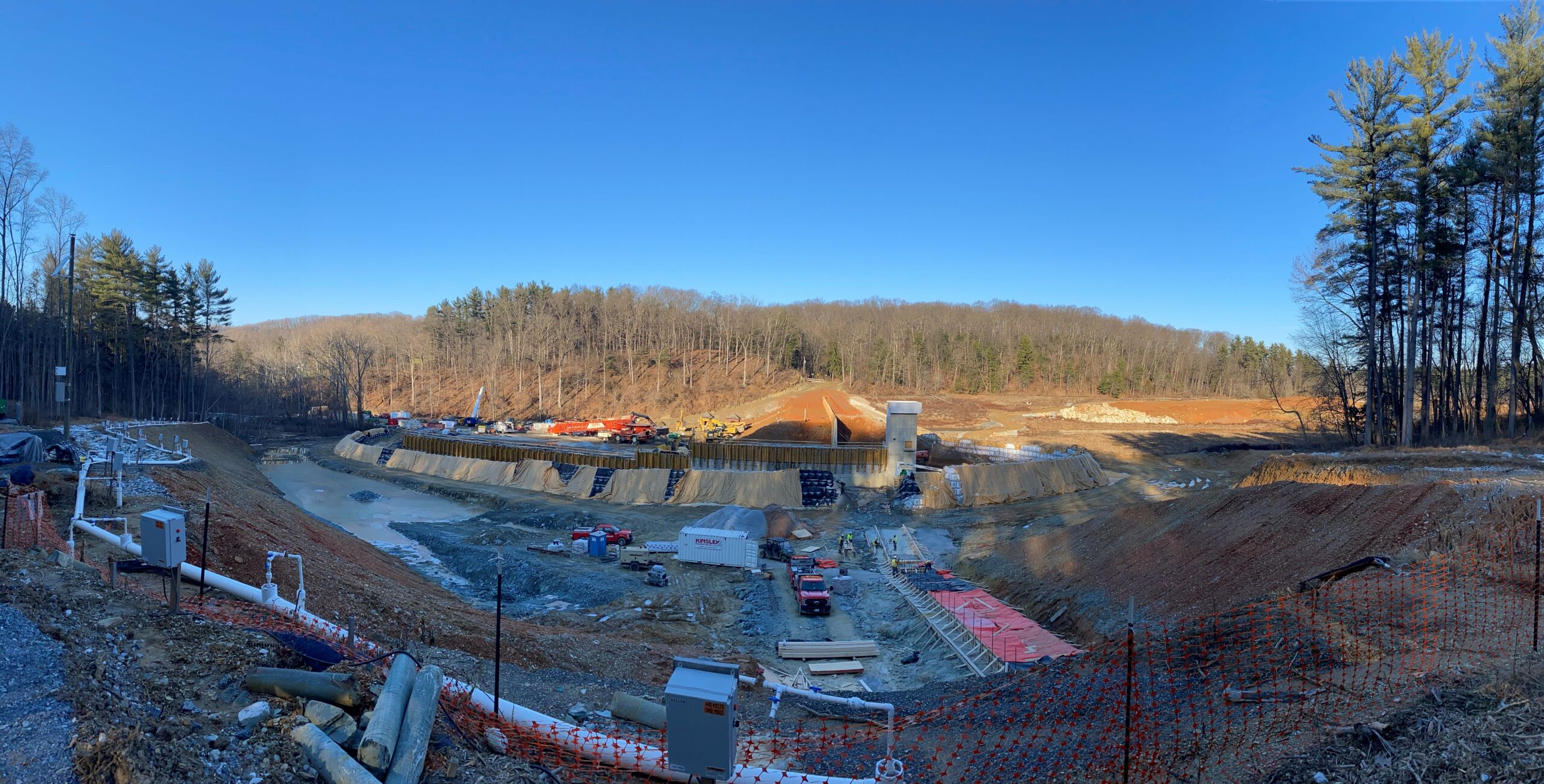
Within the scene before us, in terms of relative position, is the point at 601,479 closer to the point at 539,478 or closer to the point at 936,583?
the point at 539,478

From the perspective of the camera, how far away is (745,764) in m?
7.64

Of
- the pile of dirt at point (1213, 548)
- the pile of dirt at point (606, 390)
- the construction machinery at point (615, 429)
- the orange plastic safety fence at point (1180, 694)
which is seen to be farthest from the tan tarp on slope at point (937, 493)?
the pile of dirt at point (606, 390)

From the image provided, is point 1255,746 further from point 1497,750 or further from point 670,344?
point 670,344

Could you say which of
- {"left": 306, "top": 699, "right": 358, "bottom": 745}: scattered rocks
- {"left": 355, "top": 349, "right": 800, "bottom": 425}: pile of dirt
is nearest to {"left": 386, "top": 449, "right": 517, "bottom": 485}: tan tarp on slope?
{"left": 355, "top": 349, "right": 800, "bottom": 425}: pile of dirt

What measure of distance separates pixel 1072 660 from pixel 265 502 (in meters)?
29.5

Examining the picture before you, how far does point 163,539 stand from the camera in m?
8.28

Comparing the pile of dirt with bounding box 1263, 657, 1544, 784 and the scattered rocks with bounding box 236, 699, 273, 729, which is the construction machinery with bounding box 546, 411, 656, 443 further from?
the pile of dirt with bounding box 1263, 657, 1544, 784

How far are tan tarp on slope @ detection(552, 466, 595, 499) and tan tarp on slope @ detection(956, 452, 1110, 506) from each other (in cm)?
2254

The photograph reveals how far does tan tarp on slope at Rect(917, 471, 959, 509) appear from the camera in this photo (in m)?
40.2

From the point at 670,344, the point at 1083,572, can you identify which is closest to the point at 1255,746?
the point at 1083,572

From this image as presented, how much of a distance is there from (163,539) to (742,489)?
34.4 meters

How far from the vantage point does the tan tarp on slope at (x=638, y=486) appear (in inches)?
1694

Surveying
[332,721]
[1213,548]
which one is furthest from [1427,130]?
[332,721]

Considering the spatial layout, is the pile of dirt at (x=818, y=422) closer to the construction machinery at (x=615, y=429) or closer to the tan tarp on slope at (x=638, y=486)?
the construction machinery at (x=615, y=429)
